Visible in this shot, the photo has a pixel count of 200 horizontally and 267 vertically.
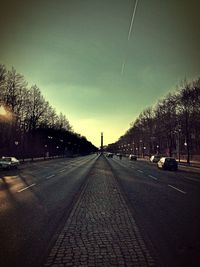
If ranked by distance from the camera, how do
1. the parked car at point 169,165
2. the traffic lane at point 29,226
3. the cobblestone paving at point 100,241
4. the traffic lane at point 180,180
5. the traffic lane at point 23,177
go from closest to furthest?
1. the cobblestone paving at point 100,241
2. the traffic lane at point 29,226
3. the traffic lane at point 180,180
4. the traffic lane at point 23,177
5. the parked car at point 169,165

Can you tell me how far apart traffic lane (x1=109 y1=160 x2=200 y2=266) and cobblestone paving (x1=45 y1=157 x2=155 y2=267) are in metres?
0.33

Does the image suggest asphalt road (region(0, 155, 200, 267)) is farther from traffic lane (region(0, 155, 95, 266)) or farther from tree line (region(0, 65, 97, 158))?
tree line (region(0, 65, 97, 158))

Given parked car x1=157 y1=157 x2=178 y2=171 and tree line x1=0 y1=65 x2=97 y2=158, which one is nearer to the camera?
parked car x1=157 y1=157 x2=178 y2=171

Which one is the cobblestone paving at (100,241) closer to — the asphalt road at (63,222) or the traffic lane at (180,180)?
the asphalt road at (63,222)

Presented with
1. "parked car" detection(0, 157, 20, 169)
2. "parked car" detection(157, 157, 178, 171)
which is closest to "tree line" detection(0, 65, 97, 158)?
"parked car" detection(0, 157, 20, 169)

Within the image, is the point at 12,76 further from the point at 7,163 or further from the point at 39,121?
the point at 7,163

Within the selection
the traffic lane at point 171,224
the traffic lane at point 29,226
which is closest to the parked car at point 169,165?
the traffic lane at point 171,224

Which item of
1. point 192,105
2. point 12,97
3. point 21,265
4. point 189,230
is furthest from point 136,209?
point 192,105

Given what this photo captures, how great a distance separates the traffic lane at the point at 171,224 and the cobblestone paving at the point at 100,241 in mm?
330

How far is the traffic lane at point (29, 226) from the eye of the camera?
507cm

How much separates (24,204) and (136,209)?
4153mm

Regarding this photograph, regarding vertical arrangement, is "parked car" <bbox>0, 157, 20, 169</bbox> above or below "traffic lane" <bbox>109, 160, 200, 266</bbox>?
above

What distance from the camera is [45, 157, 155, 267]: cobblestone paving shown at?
15.8 ft

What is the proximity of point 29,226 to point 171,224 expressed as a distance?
12.2 ft
